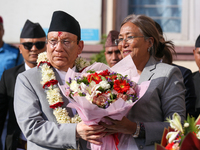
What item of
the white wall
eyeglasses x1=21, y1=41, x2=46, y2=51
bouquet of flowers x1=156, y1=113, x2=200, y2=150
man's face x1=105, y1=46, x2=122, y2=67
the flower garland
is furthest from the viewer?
the white wall

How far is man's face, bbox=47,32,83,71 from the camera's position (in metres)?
2.78

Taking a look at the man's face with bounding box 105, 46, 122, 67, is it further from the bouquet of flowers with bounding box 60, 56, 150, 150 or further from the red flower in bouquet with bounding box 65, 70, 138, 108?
the red flower in bouquet with bounding box 65, 70, 138, 108

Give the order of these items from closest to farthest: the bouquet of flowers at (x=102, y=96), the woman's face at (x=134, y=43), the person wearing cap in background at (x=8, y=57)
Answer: the bouquet of flowers at (x=102, y=96) < the woman's face at (x=134, y=43) < the person wearing cap in background at (x=8, y=57)

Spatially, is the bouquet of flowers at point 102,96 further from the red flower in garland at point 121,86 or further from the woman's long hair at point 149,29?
the woman's long hair at point 149,29

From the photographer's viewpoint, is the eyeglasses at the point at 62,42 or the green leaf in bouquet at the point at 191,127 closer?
the green leaf in bouquet at the point at 191,127

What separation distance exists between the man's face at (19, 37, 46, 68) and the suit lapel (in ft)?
5.93

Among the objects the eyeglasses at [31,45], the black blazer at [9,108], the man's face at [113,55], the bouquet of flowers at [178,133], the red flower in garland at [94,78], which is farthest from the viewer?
the man's face at [113,55]

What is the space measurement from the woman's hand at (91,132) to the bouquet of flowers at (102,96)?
5 cm

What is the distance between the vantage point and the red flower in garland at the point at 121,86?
2.25 meters

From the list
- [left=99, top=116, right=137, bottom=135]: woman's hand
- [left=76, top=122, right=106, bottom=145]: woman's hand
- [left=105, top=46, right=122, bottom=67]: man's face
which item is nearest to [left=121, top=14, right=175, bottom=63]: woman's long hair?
[left=99, top=116, right=137, bottom=135]: woman's hand

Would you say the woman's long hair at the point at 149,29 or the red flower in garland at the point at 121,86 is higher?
the woman's long hair at the point at 149,29

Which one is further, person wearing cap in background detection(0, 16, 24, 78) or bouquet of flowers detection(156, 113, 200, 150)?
person wearing cap in background detection(0, 16, 24, 78)

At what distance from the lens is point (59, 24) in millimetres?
2830

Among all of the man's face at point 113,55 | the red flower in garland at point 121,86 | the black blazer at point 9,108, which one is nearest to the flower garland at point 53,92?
the red flower in garland at point 121,86
